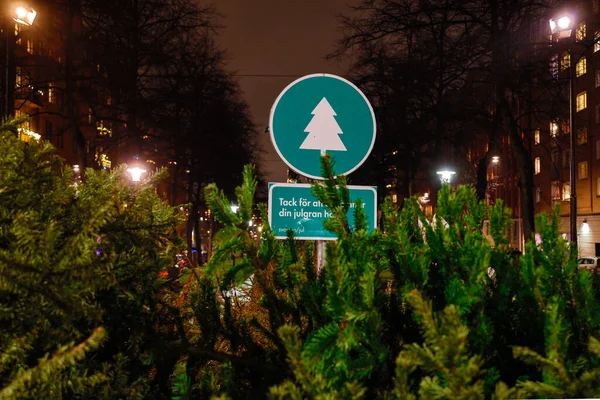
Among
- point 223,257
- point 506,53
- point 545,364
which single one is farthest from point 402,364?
point 506,53

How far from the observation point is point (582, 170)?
143 feet

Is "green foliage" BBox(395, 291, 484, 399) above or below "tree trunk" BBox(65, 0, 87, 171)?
below

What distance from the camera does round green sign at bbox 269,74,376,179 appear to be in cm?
420

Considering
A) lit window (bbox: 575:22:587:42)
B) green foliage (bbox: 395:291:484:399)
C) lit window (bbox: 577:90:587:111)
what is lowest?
green foliage (bbox: 395:291:484:399)

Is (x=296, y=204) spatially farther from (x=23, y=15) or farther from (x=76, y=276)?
(x=23, y=15)

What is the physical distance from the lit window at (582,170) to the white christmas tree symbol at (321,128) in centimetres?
4361

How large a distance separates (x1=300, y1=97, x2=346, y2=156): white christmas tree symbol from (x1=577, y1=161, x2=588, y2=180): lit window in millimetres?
43608

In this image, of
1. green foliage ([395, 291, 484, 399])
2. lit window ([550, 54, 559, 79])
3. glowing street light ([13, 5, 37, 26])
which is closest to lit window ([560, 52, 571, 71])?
lit window ([550, 54, 559, 79])

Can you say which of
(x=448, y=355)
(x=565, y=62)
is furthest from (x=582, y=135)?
(x=448, y=355)

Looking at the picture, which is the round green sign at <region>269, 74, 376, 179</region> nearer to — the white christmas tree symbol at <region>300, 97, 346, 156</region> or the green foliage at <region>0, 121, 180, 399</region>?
the white christmas tree symbol at <region>300, 97, 346, 156</region>

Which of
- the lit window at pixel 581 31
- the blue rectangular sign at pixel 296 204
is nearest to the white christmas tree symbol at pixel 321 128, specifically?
the blue rectangular sign at pixel 296 204

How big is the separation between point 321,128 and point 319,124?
32 mm

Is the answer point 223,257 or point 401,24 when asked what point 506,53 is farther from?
point 223,257

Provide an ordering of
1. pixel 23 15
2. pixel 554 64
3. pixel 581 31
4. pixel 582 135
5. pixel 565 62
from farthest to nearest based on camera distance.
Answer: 1. pixel 582 135
2. pixel 581 31
3. pixel 565 62
4. pixel 554 64
5. pixel 23 15
